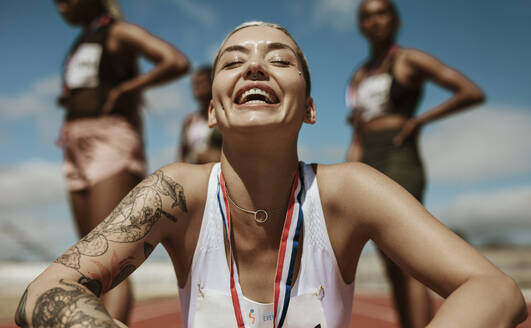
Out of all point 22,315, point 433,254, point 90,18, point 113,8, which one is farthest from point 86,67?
point 433,254

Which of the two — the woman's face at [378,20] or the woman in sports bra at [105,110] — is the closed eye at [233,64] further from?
the woman's face at [378,20]

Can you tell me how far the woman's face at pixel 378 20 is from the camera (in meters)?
3.21

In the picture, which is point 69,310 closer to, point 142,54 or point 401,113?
point 142,54

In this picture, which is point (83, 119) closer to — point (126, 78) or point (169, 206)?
point (126, 78)

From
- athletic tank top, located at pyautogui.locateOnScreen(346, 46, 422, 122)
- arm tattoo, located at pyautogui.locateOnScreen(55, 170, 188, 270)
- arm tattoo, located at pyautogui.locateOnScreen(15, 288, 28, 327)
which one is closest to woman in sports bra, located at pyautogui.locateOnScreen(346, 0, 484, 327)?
athletic tank top, located at pyautogui.locateOnScreen(346, 46, 422, 122)

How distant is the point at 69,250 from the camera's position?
1.46 metres

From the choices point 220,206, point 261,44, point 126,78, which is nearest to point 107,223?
point 220,206

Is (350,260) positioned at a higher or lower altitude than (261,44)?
lower

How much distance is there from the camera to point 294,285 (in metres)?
1.61

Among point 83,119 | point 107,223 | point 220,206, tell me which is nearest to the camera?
point 107,223

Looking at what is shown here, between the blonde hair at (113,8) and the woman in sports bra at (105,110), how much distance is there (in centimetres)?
9

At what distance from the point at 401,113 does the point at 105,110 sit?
1865 mm

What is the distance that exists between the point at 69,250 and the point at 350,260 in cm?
98

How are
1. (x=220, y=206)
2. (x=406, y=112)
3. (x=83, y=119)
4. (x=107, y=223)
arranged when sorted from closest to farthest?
(x=107, y=223)
(x=220, y=206)
(x=83, y=119)
(x=406, y=112)
